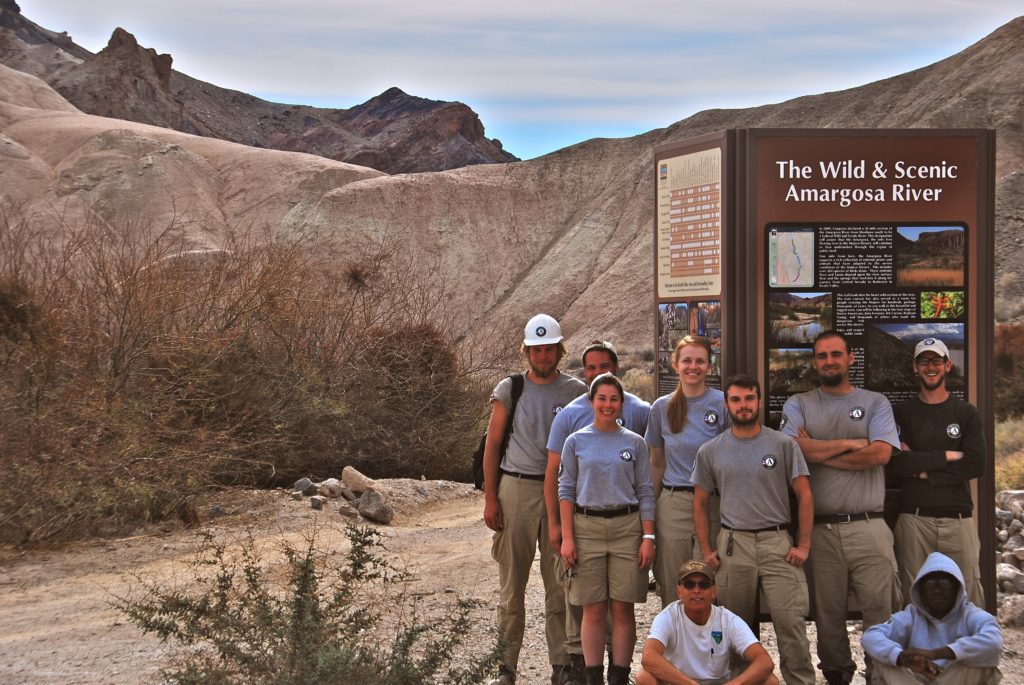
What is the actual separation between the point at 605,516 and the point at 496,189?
50765mm

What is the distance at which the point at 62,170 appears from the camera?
52.6 meters

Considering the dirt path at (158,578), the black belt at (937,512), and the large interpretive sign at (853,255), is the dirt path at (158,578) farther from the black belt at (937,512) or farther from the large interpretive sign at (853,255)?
the large interpretive sign at (853,255)

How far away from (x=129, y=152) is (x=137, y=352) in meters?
45.3

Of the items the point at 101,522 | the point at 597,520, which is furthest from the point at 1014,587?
the point at 101,522

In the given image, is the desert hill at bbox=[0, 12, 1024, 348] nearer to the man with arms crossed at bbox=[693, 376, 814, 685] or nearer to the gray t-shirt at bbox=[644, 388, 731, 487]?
the gray t-shirt at bbox=[644, 388, 731, 487]

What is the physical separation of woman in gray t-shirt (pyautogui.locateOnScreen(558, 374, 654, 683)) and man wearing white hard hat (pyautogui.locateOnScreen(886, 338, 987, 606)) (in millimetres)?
1470

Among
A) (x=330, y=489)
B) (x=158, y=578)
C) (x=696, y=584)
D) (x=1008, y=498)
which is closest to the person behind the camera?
(x=696, y=584)

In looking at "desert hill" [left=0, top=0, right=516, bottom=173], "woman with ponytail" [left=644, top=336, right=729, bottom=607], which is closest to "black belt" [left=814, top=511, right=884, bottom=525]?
"woman with ponytail" [left=644, top=336, right=729, bottom=607]

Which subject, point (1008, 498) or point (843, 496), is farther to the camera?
point (1008, 498)

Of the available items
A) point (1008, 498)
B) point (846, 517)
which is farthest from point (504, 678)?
point (1008, 498)

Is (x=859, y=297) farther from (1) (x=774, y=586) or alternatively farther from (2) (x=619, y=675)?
(2) (x=619, y=675)

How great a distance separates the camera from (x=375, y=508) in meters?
12.3

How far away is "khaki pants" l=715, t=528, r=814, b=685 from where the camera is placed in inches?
223

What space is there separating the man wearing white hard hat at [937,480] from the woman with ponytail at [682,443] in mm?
1046
